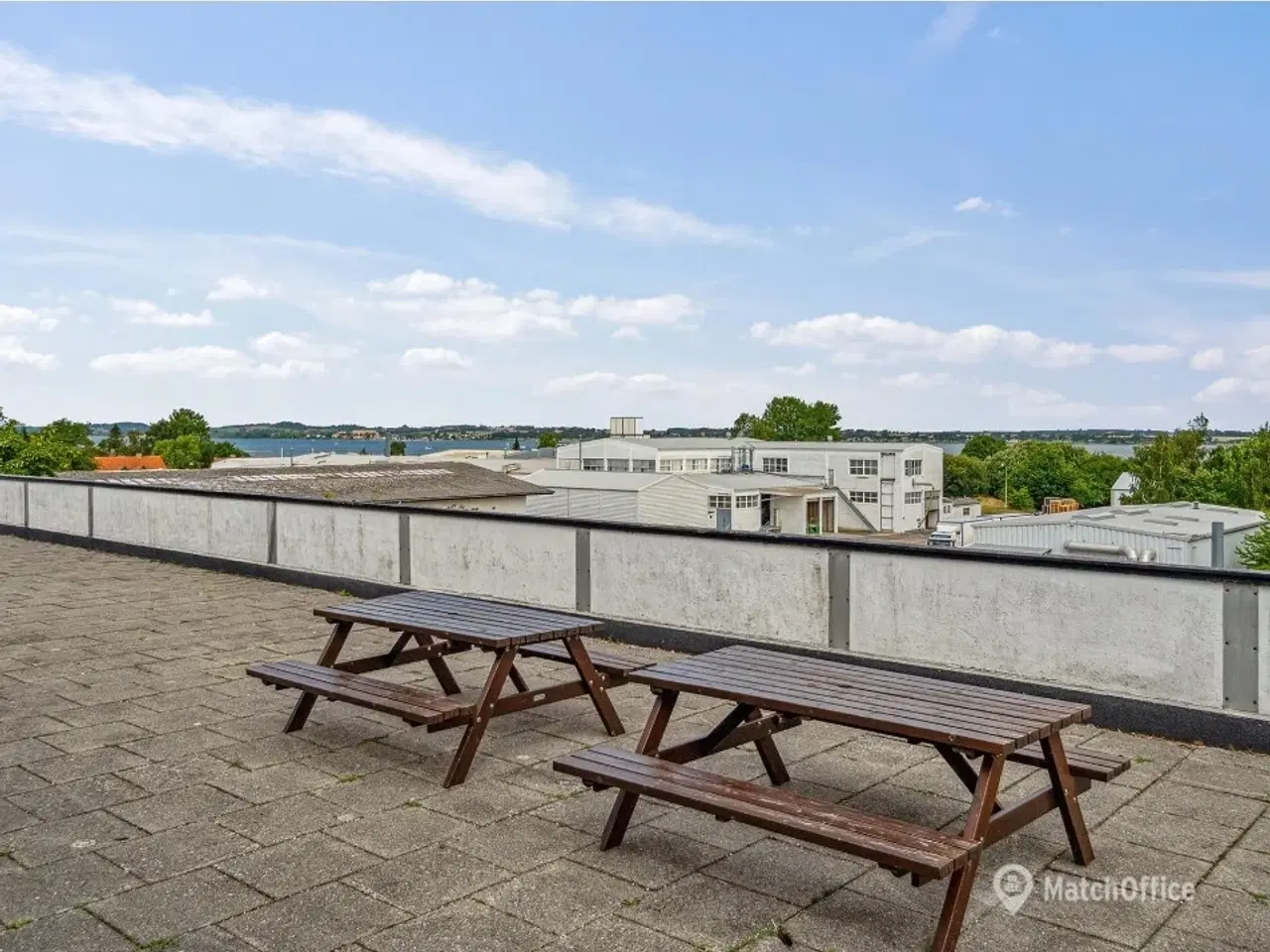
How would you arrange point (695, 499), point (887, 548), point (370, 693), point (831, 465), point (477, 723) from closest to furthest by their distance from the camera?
point (477, 723)
point (370, 693)
point (887, 548)
point (695, 499)
point (831, 465)

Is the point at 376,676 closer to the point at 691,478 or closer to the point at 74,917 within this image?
the point at 74,917

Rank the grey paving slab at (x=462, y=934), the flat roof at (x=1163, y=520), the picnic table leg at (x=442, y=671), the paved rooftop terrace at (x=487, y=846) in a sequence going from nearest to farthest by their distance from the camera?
the grey paving slab at (x=462, y=934) < the paved rooftop terrace at (x=487, y=846) < the picnic table leg at (x=442, y=671) < the flat roof at (x=1163, y=520)

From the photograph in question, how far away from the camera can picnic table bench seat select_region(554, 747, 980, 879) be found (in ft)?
9.26

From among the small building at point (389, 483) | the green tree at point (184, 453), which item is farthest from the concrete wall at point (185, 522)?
the green tree at point (184, 453)

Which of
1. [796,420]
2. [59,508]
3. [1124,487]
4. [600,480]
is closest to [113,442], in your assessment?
[796,420]

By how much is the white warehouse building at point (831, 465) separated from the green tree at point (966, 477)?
34.9 m

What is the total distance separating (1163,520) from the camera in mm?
40656

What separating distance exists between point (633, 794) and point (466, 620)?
5.47 ft

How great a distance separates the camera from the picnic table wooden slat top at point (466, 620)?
460 centimetres

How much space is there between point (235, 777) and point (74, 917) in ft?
4.37

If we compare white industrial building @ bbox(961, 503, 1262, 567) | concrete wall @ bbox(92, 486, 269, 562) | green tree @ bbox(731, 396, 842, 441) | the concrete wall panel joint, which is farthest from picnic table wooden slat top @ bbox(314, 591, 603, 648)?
green tree @ bbox(731, 396, 842, 441)

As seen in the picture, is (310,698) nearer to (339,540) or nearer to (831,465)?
(339,540)

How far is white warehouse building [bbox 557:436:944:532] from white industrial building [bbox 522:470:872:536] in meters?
2.83

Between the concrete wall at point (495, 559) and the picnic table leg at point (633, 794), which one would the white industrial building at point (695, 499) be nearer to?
the concrete wall at point (495, 559)
